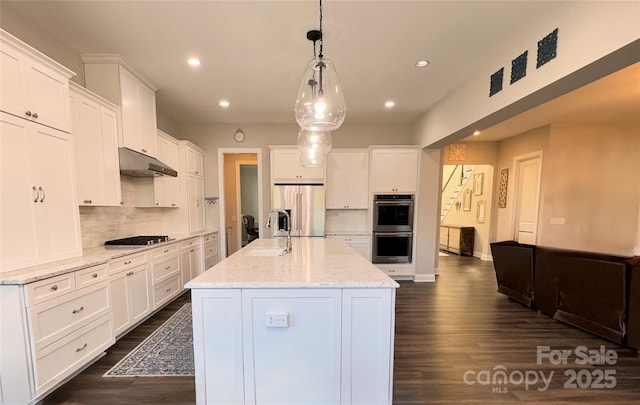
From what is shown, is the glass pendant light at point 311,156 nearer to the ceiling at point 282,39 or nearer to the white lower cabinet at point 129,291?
the ceiling at point 282,39

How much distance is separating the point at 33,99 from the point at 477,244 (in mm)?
8129

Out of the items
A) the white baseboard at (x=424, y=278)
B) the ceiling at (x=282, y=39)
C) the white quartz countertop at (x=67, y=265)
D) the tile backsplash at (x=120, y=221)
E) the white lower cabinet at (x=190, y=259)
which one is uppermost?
the ceiling at (x=282, y=39)

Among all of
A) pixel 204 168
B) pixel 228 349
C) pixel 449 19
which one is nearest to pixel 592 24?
pixel 449 19

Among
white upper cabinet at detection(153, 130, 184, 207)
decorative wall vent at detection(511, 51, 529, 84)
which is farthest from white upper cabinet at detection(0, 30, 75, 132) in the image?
decorative wall vent at detection(511, 51, 529, 84)

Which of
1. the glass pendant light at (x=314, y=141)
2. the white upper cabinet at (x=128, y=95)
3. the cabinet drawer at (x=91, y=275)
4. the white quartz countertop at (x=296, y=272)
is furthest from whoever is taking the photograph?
the glass pendant light at (x=314, y=141)

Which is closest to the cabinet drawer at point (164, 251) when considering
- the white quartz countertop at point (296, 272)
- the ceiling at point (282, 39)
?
the white quartz countertop at point (296, 272)

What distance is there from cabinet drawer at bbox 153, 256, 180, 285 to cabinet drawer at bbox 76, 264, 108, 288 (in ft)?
2.65

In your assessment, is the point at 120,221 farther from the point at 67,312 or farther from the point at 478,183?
the point at 478,183

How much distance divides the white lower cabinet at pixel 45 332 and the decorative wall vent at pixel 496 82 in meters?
4.05

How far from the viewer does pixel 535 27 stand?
1.97 meters

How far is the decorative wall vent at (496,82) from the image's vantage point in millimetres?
2383

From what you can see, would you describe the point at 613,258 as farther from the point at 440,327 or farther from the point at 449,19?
the point at 449,19

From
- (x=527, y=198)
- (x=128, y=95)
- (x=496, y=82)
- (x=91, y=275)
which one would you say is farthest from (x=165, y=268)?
(x=527, y=198)

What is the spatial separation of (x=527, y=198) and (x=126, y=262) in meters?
6.99
